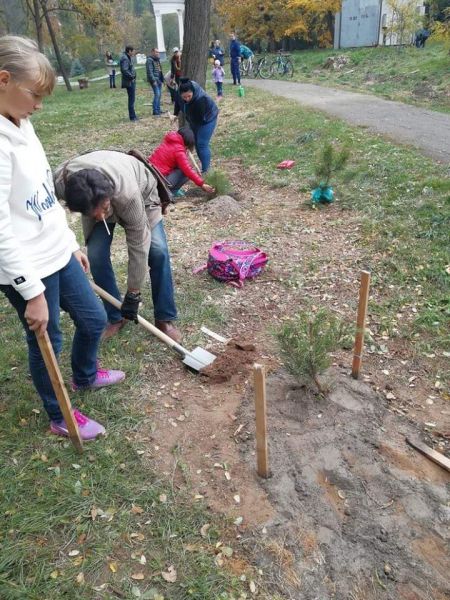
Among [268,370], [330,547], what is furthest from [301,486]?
[268,370]

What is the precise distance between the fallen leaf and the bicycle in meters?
19.7

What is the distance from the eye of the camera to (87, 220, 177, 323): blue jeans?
3.01 m

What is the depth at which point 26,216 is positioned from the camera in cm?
192

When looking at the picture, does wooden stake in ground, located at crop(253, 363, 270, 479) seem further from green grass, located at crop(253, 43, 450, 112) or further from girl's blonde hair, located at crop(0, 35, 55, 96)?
green grass, located at crop(253, 43, 450, 112)

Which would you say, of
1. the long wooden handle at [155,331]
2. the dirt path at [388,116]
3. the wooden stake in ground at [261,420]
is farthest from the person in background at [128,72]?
the wooden stake in ground at [261,420]

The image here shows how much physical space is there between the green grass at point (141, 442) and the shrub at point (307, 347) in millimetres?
857

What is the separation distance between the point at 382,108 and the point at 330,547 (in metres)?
10.3

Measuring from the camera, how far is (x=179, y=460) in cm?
245

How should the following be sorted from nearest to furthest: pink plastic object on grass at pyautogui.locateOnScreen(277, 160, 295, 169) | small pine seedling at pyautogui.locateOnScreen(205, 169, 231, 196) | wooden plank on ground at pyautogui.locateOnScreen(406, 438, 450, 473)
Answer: wooden plank on ground at pyautogui.locateOnScreen(406, 438, 450, 473) < small pine seedling at pyautogui.locateOnScreen(205, 169, 231, 196) < pink plastic object on grass at pyautogui.locateOnScreen(277, 160, 295, 169)

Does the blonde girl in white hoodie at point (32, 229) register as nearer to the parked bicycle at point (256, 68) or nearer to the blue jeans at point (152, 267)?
the blue jeans at point (152, 267)

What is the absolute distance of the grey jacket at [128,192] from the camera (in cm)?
247

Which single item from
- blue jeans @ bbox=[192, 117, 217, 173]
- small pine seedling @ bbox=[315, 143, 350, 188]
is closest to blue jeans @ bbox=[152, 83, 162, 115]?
blue jeans @ bbox=[192, 117, 217, 173]

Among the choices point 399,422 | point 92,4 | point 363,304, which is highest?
point 92,4

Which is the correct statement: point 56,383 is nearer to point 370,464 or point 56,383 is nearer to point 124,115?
point 370,464
